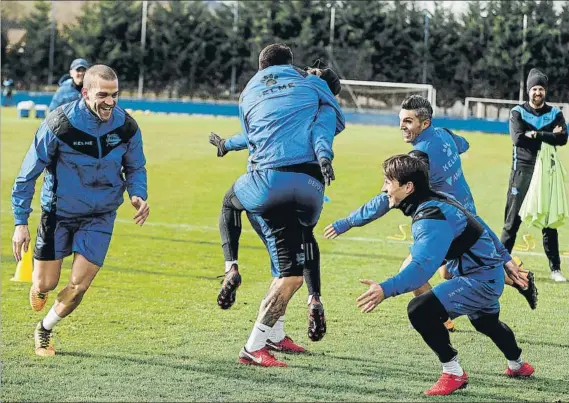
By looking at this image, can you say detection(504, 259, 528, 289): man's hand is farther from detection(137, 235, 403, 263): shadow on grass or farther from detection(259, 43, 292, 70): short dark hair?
detection(137, 235, 403, 263): shadow on grass

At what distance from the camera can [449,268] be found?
7113 millimetres

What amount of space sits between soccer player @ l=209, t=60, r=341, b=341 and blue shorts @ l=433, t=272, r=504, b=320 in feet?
3.29

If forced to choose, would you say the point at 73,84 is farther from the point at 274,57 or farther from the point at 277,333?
the point at 277,333

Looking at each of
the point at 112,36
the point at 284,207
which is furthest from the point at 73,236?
the point at 112,36

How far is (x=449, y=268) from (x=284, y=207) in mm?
1222

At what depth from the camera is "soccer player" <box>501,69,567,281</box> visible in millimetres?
11852

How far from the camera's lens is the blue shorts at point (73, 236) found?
7656mm

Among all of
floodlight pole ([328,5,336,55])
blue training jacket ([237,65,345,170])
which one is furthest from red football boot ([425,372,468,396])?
floodlight pole ([328,5,336,55])

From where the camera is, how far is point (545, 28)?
59844 millimetres

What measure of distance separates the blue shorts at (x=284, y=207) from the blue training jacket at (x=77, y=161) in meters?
0.94

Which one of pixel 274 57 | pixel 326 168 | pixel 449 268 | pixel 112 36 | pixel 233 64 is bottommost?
pixel 233 64

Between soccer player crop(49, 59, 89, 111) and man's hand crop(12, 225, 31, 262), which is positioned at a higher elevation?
soccer player crop(49, 59, 89, 111)

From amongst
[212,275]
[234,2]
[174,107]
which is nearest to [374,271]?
[212,275]

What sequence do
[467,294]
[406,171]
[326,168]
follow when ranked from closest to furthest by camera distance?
1. [406,171]
2. [467,294]
3. [326,168]
